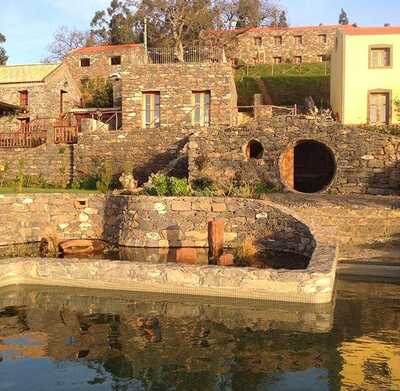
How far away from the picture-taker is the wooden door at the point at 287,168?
1997 cm

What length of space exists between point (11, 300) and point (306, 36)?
4428 centimetres

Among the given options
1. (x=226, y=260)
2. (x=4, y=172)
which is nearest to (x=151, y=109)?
(x=4, y=172)

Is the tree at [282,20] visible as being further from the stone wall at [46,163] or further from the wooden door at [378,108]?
the stone wall at [46,163]

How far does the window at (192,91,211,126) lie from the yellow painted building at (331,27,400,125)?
6.73m

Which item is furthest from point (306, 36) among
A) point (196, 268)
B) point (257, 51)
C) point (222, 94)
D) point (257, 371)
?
point (257, 371)

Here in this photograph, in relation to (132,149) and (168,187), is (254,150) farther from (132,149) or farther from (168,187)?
(132,149)

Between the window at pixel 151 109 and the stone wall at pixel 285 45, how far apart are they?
24.5 metres

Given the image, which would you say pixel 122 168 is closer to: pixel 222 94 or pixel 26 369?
pixel 222 94

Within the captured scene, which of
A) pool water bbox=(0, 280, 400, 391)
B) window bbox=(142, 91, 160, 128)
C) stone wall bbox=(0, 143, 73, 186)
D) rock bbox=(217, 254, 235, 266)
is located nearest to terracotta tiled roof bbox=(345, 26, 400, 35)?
window bbox=(142, 91, 160, 128)

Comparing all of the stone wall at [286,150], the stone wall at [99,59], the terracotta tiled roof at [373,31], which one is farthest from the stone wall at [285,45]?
the stone wall at [286,150]

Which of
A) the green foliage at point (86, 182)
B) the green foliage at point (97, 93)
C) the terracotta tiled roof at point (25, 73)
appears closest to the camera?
the green foliage at point (86, 182)

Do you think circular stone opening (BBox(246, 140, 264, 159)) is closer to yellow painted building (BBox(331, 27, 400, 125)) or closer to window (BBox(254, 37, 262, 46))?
yellow painted building (BBox(331, 27, 400, 125))

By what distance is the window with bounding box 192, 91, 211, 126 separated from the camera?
2499 cm

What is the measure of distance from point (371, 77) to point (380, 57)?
1.10 m
